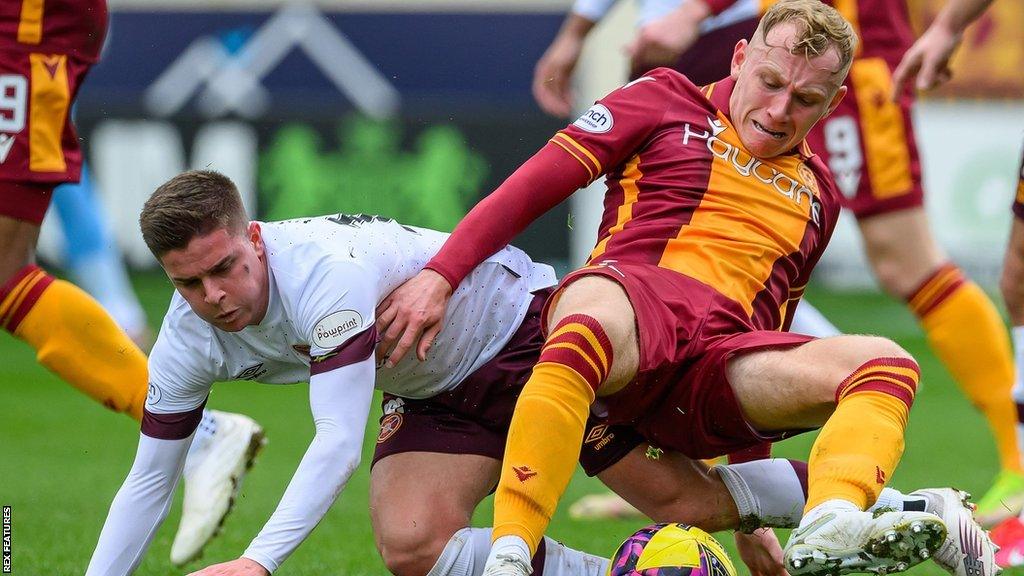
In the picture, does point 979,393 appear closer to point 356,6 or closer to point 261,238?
point 261,238

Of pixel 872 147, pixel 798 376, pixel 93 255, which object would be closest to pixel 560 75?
pixel 872 147

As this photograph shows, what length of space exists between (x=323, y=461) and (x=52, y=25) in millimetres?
2203

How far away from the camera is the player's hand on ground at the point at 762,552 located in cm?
395

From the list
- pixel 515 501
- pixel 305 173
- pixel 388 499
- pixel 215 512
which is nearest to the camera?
pixel 515 501

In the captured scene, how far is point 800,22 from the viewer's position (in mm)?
3484

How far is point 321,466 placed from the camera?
3.23m

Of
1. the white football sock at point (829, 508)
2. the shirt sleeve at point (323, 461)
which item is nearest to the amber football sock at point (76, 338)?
the shirt sleeve at point (323, 461)

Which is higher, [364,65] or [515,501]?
[515,501]

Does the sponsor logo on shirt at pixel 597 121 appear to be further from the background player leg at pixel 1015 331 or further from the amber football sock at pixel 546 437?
the background player leg at pixel 1015 331

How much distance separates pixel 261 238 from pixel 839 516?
155 cm

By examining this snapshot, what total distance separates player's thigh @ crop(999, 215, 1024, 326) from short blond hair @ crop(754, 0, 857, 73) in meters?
1.29

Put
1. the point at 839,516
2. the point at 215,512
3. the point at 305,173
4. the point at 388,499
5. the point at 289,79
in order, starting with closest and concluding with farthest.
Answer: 1. the point at 839,516
2. the point at 388,499
3. the point at 215,512
4. the point at 305,173
5. the point at 289,79

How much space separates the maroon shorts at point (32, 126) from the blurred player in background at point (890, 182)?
5.80 feet

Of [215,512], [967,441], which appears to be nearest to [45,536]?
[215,512]
